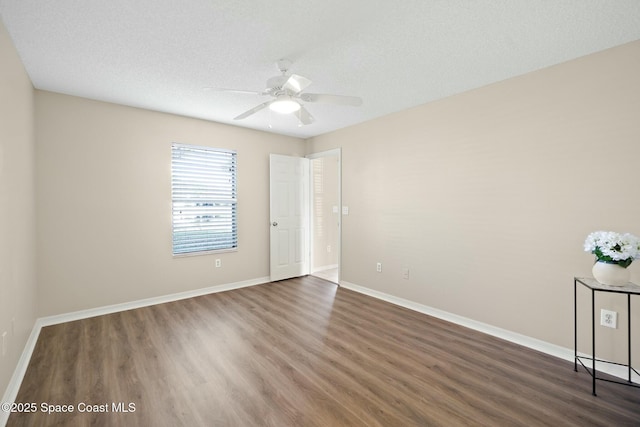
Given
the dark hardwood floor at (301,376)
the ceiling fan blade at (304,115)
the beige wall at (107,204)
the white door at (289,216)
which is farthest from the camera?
the white door at (289,216)

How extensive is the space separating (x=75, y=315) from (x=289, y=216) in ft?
10.4

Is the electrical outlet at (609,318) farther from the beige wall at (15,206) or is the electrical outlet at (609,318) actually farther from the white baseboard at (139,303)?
the beige wall at (15,206)

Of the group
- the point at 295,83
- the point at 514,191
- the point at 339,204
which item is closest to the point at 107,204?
the point at 295,83

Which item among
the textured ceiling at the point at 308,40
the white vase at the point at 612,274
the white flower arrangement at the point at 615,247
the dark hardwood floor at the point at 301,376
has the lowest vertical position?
the dark hardwood floor at the point at 301,376

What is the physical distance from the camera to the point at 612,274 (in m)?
2.05

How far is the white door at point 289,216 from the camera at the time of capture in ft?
16.3

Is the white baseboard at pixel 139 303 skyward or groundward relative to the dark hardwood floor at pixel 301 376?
skyward

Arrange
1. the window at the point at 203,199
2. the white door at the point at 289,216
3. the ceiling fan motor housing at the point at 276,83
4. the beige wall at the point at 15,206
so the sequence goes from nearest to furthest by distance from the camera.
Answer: the beige wall at the point at 15,206 < the ceiling fan motor housing at the point at 276,83 < the window at the point at 203,199 < the white door at the point at 289,216

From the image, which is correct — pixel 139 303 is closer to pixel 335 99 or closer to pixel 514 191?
pixel 335 99

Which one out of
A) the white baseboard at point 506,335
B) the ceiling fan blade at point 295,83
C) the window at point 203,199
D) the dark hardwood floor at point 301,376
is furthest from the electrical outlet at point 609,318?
the window at point 203,199

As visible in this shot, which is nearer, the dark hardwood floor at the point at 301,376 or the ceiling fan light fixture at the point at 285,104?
the dark hardwood floor at the point at 301,376

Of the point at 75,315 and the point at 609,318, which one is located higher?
the point at 609,318

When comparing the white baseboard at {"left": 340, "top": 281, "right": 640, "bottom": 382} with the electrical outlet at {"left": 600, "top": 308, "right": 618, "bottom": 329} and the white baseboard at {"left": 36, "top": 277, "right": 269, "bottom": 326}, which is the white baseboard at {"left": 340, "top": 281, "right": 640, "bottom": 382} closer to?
the electrical outlet at {"left": 600, "top": 308, "right": 618, "bottom": 329}

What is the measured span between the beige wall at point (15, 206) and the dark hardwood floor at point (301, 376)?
349mm
